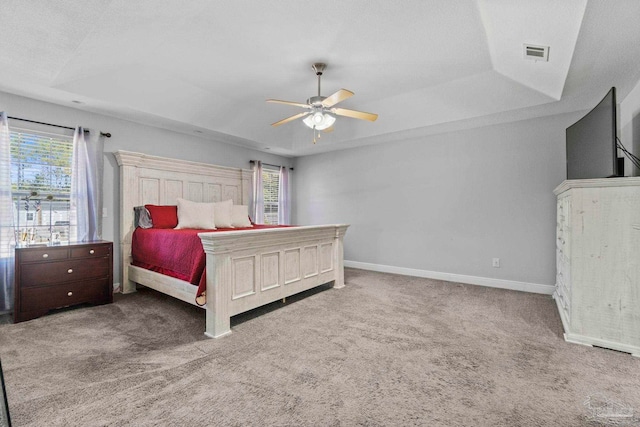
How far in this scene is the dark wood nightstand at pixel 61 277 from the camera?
292cm

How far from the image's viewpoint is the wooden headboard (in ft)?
13.1

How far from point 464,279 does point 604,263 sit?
88.6 inches

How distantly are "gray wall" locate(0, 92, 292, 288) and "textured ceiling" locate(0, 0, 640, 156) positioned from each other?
6.5 inches

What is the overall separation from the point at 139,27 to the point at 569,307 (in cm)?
431

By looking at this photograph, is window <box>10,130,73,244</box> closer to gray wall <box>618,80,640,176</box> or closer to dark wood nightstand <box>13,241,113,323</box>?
dark wood nightstand <box>13,241,113,323</box>

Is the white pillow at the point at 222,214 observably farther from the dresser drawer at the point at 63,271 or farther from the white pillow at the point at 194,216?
the dresser drawer at the point at 63,271

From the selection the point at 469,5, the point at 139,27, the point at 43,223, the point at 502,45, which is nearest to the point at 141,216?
the point at 43,223

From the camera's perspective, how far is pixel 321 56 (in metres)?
3.02

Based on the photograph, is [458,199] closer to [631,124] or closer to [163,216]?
[631,124]

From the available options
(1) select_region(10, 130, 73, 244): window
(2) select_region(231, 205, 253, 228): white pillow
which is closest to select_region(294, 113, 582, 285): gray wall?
(2) select_region(231, 205, 253, 228): white pillow

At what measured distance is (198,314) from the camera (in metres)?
3.13

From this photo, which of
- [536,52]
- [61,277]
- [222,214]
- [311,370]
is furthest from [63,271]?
[536,52]

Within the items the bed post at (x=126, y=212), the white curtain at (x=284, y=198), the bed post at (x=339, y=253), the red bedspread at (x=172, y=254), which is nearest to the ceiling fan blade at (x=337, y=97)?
the bed post at (x=339, y=253)

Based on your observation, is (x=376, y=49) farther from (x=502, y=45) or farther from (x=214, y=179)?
(x=214, y=179)
